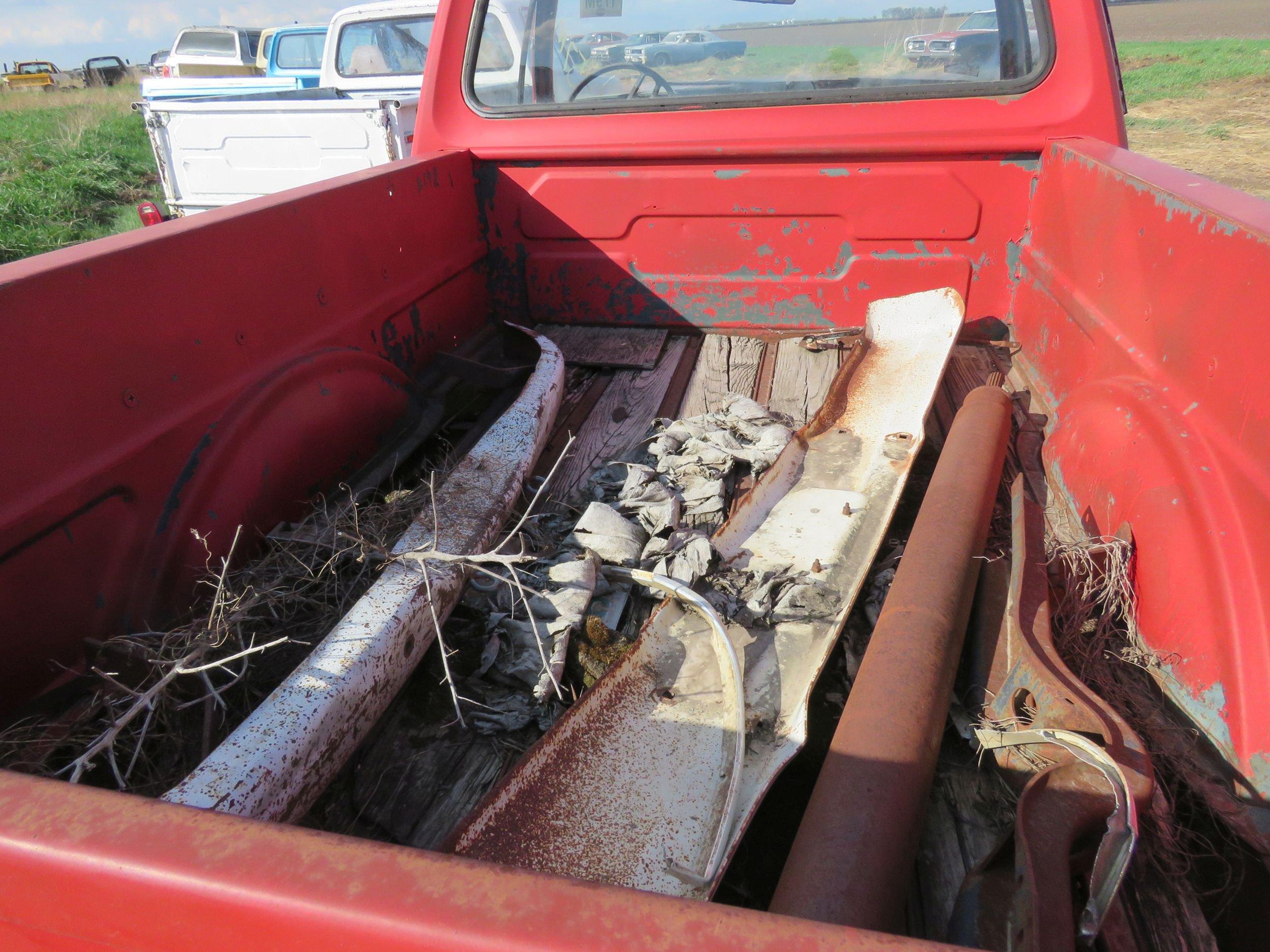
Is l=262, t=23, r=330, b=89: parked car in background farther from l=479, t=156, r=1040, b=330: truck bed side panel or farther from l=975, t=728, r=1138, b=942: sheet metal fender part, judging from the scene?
l=975, t=728, r=1138, b=942: sheet metal fender part

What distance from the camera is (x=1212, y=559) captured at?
1.14 m

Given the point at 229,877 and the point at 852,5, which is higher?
the point at 852,5

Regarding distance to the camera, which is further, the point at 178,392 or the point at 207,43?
the point at 207,43

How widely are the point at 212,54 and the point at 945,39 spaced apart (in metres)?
16.4

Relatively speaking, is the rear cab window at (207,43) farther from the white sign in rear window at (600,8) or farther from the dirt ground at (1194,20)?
the dirt ground at (1194,20)

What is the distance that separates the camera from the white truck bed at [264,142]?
450cm

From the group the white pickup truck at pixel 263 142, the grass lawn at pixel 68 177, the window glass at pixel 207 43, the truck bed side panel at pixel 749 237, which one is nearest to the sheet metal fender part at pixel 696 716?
the truck bed side panel at pixel 749 237

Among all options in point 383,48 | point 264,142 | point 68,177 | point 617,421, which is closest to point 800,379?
point 617,421

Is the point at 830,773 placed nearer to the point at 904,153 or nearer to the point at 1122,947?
the point at 1122,947

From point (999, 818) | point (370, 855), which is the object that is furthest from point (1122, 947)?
point (370, 855)

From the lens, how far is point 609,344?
2.75 m

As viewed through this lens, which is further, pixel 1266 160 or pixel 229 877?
pixel 1266 160

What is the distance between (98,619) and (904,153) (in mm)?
2297

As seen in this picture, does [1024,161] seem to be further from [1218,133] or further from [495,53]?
[1218,133]
